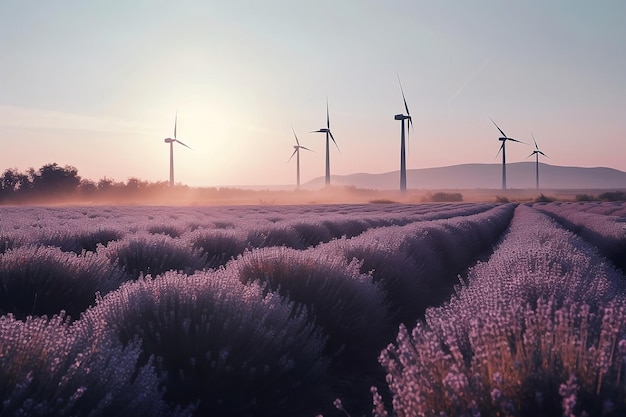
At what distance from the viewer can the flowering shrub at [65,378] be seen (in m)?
2.70

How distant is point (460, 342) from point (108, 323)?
2354mm

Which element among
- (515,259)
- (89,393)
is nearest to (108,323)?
(89,393)

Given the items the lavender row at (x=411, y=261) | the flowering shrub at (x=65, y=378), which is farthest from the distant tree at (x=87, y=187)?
the flowering shrub at (x=65, y=378)

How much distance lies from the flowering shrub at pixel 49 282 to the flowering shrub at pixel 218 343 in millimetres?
1873

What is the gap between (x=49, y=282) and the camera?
6332 millimetres

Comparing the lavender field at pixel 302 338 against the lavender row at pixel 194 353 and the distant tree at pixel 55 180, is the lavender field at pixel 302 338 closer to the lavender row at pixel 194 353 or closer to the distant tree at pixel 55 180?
the lavender row at pixel 194 353

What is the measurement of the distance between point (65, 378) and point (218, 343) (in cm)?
136

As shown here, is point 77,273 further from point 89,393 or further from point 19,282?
point 89,393

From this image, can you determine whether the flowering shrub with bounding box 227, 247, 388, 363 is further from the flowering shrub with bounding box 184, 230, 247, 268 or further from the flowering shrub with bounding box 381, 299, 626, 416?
the flowering shrub with bounding box 184, 230, 247, 268

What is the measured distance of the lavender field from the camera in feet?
8.11

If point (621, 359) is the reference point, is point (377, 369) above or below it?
below

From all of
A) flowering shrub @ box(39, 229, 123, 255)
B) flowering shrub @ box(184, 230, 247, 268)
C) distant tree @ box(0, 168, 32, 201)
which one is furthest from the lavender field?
distant tree @ box(0, 168, 32, 201)

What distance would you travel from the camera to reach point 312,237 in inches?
553

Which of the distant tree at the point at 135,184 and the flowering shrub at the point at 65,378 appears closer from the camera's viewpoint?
the flowering shrub at the point at 65,378
